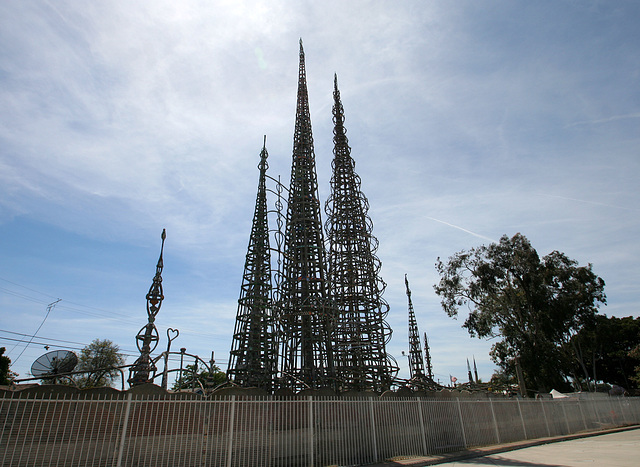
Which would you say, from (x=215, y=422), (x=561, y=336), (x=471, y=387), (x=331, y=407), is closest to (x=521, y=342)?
(x=561, y=336)

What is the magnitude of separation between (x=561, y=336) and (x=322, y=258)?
23.8 meters

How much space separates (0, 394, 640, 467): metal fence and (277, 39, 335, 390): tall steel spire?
29.7ft

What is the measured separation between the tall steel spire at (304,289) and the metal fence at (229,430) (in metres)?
9.05

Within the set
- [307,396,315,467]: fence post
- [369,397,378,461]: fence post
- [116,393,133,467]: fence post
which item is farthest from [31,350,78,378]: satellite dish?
[369,397,378,461]: fence post

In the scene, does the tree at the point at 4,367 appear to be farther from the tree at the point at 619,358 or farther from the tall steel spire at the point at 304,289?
the tree at the point at 619,358

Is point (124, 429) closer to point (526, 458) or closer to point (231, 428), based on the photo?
point (231, 428)

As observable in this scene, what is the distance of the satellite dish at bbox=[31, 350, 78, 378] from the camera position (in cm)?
1761

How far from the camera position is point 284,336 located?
24.9 m

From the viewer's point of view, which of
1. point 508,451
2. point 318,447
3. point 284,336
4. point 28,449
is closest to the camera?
point 28,449

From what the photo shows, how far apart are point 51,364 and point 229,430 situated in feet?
42.2

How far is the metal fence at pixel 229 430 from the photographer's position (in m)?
7.89

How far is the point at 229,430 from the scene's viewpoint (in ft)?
31.7

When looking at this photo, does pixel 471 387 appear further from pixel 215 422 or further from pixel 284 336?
pixel 215 422

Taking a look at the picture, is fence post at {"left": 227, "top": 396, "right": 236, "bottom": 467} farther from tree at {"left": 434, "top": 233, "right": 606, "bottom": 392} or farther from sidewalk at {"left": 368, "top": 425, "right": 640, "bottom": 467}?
tree at {"left": 434, "top": 233, "right": 606, "bottom": 392}
